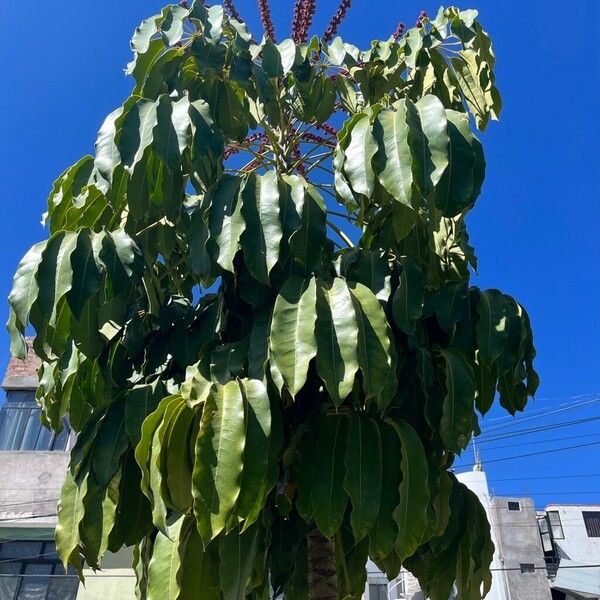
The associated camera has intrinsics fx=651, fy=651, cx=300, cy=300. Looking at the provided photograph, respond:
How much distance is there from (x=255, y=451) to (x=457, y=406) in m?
0.56

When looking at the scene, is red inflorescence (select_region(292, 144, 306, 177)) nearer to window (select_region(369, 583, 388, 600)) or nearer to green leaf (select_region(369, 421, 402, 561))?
green leaf (select_region(369, 421, 402, 561))

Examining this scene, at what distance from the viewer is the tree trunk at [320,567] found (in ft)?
6.26

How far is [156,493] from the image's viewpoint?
1.43m

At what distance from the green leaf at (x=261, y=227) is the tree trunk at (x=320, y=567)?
32.8 inches

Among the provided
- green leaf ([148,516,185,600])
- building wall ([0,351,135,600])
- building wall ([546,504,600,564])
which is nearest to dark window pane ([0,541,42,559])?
building wall ([0,351,135,600])

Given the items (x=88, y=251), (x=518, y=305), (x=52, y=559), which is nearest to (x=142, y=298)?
(x=88, y=251)

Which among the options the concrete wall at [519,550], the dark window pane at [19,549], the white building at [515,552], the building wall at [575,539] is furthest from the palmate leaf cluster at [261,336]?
the building wall at [575,539]

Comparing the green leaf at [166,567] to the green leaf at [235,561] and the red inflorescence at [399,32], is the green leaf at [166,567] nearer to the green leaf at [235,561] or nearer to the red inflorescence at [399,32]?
the green leaf at [235,561]

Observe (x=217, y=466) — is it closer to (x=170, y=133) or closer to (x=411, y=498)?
(x=411, y=498)

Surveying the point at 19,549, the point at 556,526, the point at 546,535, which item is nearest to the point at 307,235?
the point at 19,549

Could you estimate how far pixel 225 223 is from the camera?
174cm

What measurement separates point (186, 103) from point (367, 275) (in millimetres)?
703

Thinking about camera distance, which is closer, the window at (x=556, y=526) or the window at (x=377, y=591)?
the window at (x=377, y=591)

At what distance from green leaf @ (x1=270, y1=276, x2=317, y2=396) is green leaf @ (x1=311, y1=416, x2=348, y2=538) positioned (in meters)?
Result: 0.26
